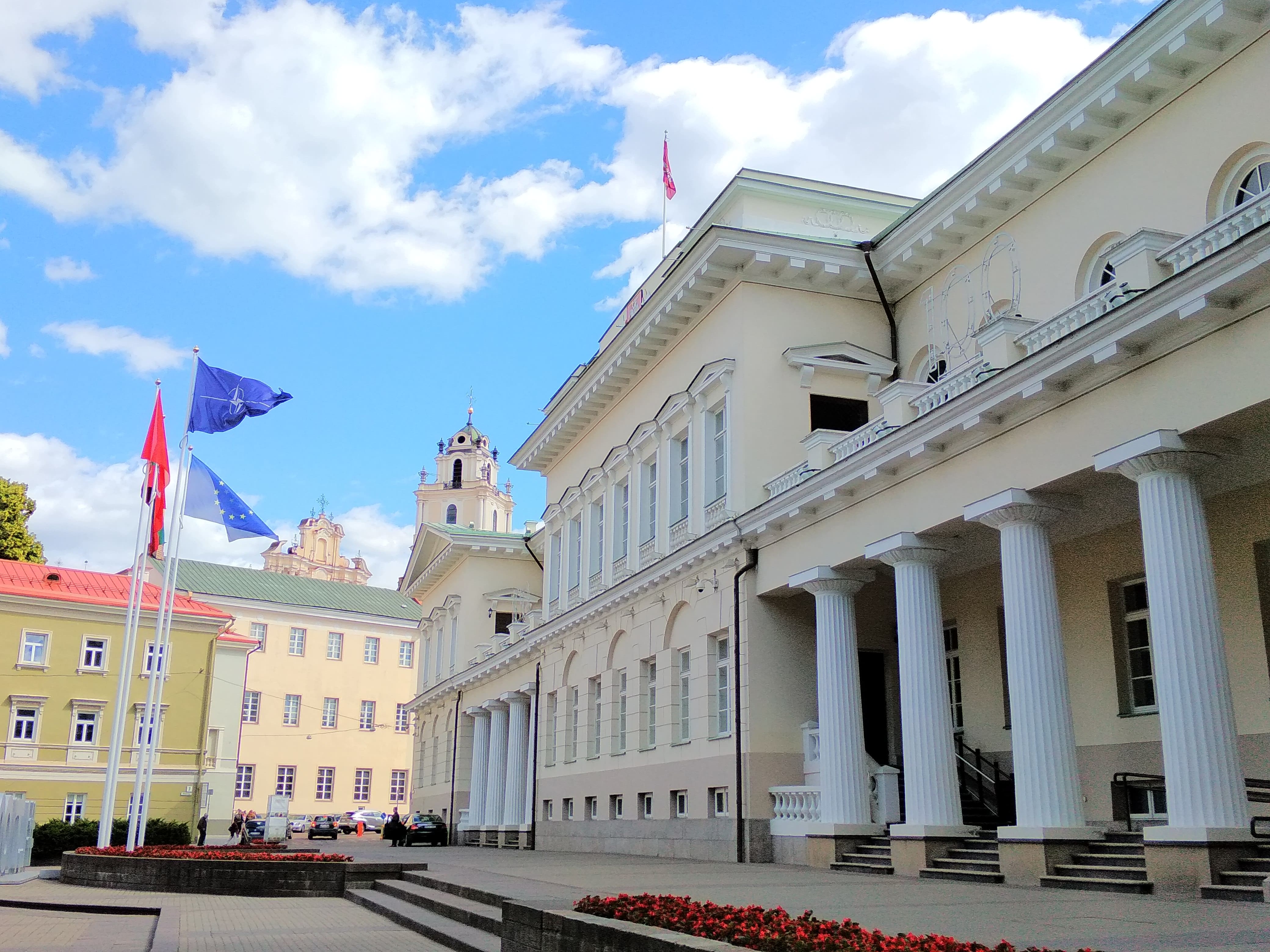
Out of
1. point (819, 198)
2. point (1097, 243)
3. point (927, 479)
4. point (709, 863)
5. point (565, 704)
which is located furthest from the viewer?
point (565, 704)

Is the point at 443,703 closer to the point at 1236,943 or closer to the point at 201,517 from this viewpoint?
the point at 201,517

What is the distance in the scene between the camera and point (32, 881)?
2333 centimetres

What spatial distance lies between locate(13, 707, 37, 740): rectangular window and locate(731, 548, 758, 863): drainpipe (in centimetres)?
3528

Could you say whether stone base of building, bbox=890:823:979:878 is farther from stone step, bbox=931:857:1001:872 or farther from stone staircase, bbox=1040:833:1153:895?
stone staircase, bbox=1040:833:1153:895

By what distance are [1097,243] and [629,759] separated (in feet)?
51.3

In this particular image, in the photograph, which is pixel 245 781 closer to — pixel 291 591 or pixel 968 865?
pixel 291 591

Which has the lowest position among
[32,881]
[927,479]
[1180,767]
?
[32,881]

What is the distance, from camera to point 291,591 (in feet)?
276

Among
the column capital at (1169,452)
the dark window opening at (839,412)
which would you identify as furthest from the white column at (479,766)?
the column capital at (1169,452)

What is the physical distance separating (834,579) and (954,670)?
3727mm

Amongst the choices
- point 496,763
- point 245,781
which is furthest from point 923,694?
point 245,781

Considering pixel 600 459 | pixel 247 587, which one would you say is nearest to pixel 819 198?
pixel 600 459

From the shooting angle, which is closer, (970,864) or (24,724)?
(970,864)

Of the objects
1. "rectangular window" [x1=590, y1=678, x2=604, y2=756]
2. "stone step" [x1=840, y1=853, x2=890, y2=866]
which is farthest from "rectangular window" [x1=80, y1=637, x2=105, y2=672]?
"stone step" [x1=840, y1=853, x2=890, y2=866]
